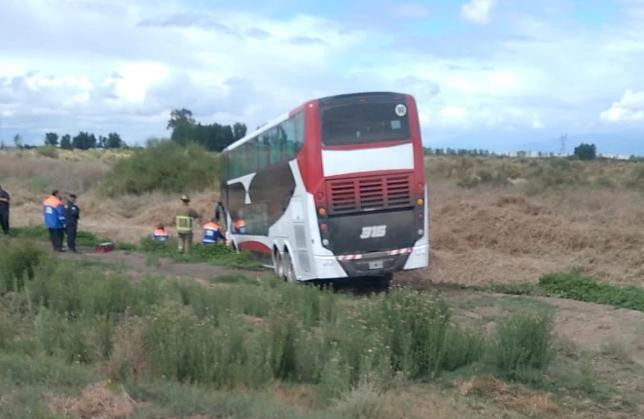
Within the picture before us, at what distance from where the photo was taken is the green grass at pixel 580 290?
63.3 feet

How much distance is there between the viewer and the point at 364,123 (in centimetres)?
1955

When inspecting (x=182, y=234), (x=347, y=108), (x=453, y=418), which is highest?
(x=347, y=108)

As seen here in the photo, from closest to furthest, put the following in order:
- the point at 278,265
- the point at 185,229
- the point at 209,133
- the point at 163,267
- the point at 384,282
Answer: the point at 384,282 < the point at 278,265 < the point at 163,267 < the point at 185,229 < the point at 209,133

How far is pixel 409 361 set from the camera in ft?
37.4

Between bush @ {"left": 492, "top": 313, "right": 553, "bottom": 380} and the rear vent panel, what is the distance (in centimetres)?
816

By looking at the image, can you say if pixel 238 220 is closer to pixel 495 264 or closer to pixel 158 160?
pixel 495 264

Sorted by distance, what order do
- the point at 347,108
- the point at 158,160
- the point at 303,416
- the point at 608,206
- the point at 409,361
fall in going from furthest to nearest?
the point at 158,160, the point at 608,206, the point at 347,108, the point at 409,361, the point at 303,416

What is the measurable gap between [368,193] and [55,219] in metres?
12.3

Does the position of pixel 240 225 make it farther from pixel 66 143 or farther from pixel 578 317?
pixel 66 143

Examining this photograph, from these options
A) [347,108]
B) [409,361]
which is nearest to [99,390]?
[409,361]

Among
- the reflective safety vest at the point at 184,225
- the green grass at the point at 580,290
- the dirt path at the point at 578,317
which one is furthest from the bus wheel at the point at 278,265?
the reflective safety vest at the point at 184,225

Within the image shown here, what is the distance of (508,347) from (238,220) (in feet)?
63.0

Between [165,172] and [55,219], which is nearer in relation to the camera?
[55,219]

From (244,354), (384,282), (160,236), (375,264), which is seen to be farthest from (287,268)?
(244,354)
